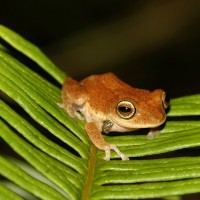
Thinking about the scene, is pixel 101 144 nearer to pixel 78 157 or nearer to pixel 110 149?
pixel 110 149

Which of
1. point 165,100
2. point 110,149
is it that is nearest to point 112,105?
point 165,100

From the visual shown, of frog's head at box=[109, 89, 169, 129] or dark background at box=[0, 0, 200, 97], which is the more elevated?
dark background at box=[0, 0, 200, 97]

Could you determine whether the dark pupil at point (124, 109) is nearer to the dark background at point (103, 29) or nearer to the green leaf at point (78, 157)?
the green leaf at point (78, 157)

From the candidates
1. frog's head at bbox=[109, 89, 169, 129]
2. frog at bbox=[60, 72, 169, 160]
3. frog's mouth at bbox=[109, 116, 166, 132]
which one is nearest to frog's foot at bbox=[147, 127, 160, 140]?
frog at bbox=[60, 72, 169, 160]

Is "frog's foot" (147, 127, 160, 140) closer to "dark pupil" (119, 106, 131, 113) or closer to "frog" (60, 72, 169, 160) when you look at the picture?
"frog" (60, 72, 169, 160)

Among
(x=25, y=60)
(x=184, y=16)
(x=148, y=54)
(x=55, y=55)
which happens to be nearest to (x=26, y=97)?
(x=25, y=60)
